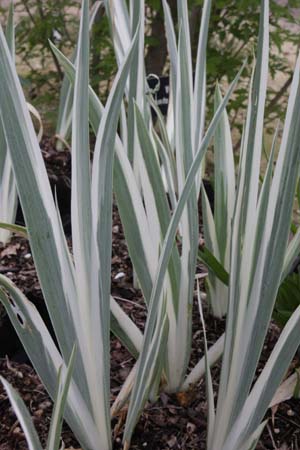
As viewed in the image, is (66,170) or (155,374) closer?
(155,374)

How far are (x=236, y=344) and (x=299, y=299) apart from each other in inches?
8.4

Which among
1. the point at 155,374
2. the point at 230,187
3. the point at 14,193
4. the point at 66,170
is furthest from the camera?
the point at 66,170

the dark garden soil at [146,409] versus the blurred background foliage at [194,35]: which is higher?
the blurred background foliage at [194,35]

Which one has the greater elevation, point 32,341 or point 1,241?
point 32,341

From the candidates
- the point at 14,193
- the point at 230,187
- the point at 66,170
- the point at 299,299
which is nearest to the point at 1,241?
the point at 14,193

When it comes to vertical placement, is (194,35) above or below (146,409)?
above

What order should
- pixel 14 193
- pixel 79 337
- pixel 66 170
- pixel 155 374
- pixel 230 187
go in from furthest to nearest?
1. pixel 66 170
2. pixel 14 193
3. pixel 230 187
4. pixel 155 374
5. pixel 79 337

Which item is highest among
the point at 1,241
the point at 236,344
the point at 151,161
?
the point at 151,161

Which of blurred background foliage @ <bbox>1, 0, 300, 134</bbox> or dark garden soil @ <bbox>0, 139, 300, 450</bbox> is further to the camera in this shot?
blurred background foliage @ <bbox>1, 0, 300, 134</bbox>

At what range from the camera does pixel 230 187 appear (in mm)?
873

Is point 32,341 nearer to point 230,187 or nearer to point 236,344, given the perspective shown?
point 236,344

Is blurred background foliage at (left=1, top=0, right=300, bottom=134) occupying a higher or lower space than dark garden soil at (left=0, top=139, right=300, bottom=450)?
higher

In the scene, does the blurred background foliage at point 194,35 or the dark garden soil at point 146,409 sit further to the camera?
the blurred background foliage at point 194,35

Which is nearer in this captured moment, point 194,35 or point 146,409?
point 146,409
